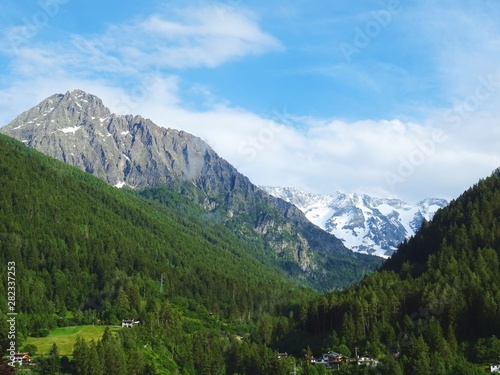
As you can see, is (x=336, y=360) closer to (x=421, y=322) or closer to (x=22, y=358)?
(x=421, y=322)

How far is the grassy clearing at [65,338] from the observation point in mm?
166350

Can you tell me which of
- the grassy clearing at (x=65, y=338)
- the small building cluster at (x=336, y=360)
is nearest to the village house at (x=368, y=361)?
the small building cluster at (x=336, y=360)

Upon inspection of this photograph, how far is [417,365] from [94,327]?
98519 mm

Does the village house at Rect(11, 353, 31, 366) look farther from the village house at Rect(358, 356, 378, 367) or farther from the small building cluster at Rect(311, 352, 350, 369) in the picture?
the village house at Rect(358, 356, 378, 367)

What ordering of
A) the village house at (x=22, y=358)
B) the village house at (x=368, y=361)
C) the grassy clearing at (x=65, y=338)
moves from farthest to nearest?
the grassy clearing at (x=65, y=338), the village house at (x=368, y=361), the village house at (x=22, y=358)

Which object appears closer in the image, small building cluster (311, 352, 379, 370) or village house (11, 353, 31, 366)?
village house (11, 353, 31, 366)

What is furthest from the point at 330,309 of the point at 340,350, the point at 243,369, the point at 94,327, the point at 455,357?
the point at 94,327

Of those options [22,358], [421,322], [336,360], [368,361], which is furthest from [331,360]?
[22,358]

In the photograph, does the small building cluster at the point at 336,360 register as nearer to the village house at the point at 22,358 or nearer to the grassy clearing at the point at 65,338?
the grassy clearing at the point at 65,338

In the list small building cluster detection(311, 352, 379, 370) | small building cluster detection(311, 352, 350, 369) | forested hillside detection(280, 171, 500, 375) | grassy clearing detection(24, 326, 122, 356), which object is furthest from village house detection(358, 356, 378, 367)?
grassy clearing detection(24, 326, 122, 356)

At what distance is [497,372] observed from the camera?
143 m

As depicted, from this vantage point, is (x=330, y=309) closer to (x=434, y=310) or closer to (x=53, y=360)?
(x=434, y=310)

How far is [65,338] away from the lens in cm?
17962

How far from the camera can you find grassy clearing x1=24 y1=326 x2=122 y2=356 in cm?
16635
